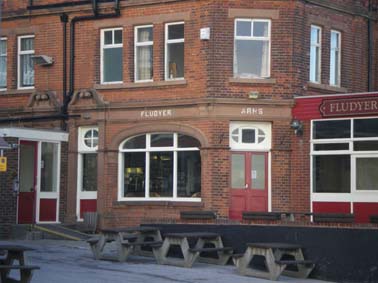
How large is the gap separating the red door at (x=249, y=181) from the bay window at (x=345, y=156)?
4.77 ft

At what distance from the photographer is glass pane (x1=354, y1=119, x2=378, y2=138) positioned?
22.4m

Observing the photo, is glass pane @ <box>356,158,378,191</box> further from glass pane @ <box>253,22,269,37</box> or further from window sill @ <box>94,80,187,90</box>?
window sill @ <box>94,80,187,90</box>

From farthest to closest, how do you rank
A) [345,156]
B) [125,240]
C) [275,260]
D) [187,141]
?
1. [187,141]
2. [345,156]
3. [125,240]
4. [275,260]

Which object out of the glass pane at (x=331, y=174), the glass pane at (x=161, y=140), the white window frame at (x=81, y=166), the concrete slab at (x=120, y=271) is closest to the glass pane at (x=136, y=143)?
the glass pane at (x=161, y=140)

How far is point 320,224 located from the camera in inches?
654

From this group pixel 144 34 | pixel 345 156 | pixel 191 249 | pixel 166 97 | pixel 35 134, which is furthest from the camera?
pixel 144 34

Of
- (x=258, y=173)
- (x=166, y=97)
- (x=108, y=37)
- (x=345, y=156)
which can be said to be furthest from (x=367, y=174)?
(x=108, y=37)

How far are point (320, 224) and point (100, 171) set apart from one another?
980 cm

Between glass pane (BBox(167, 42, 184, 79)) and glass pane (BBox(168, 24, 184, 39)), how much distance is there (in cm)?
24

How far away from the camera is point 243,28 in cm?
2353

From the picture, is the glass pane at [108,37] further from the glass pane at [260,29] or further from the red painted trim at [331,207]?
the red painted trim at [331,207]

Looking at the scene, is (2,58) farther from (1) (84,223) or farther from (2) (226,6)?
(2) (226,6)

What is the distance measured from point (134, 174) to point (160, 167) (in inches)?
Answer: 37.3

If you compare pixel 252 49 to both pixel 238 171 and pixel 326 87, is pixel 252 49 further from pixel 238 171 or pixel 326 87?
pixel 238 171
